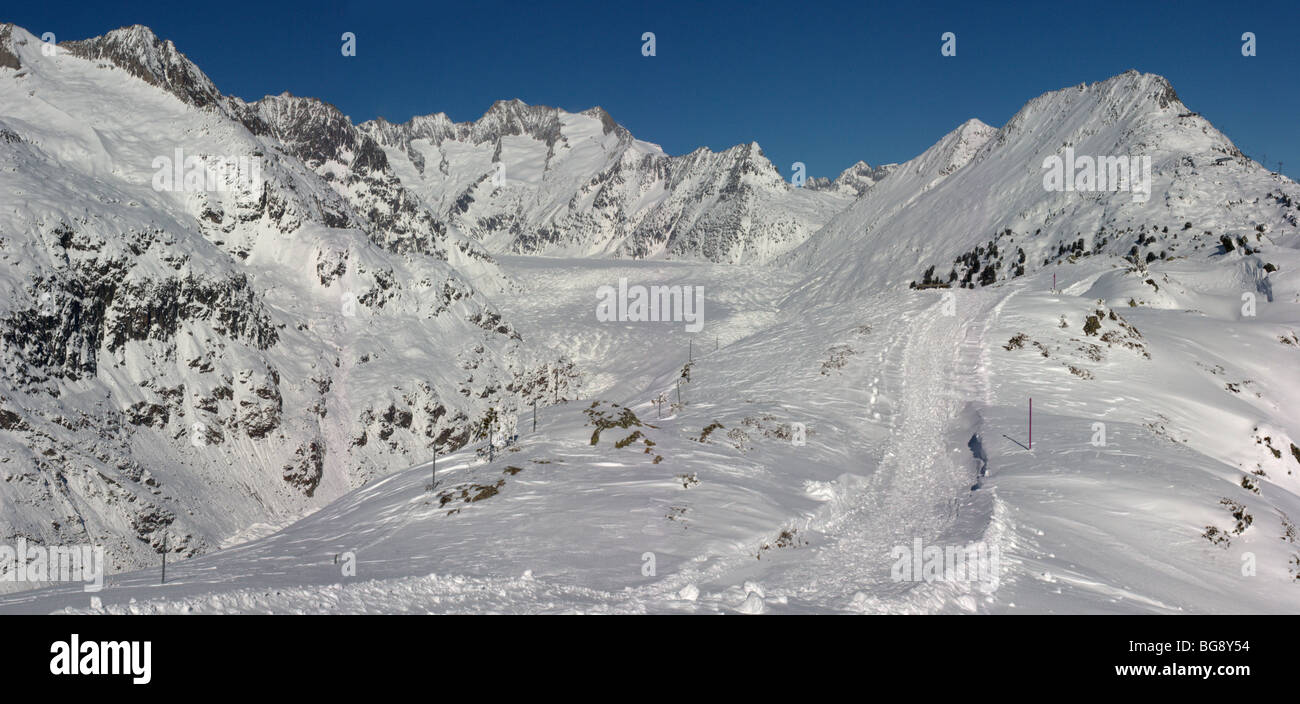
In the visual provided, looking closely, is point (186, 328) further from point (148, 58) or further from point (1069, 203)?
point (1069, 203)

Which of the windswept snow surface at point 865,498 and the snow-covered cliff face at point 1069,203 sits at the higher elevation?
the snow-covered cliff face at point 1069,203

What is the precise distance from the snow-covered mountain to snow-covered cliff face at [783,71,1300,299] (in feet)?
2.11

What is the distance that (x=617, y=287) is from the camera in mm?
166000

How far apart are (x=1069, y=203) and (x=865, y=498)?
88595 millimetres

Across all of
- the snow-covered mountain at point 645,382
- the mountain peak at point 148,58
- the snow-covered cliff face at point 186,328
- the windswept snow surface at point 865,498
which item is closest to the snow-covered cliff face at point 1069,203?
the snow-covered mountain at point 645,382

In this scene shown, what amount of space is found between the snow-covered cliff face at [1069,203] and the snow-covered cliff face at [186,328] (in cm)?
6042

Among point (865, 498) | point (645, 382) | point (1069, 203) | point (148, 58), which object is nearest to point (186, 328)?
point (645, 382)

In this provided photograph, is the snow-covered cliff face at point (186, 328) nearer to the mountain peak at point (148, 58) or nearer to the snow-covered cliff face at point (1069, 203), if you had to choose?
the mountain peak at point (148, 58)

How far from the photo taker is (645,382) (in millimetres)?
110562

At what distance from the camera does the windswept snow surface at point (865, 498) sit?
15.0 meters

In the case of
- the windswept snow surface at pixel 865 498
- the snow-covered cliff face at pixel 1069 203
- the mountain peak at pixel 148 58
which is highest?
the mountain peak at pixel 148 58

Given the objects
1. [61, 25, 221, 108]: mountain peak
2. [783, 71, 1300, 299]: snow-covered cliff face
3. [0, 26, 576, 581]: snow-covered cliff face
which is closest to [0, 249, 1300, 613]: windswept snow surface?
[783, 71, 1300, 299]: snow-covered cliff face
